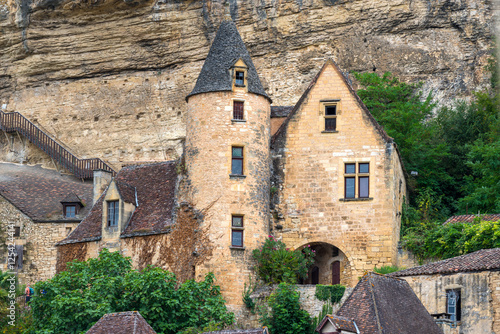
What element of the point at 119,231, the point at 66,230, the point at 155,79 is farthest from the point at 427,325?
the point at 155,79

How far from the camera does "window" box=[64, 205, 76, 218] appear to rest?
147ft

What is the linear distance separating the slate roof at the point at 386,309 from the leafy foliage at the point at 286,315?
4.85 metres

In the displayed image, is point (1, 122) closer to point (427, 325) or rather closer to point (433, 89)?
point (433, 89)

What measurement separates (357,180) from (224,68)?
21.1 feet

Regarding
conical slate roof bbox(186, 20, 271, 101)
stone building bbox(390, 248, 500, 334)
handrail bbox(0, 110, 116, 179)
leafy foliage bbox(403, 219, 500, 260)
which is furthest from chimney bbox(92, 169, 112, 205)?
stone building bbox(390, 248, 500, 334)

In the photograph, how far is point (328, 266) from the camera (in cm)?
3994

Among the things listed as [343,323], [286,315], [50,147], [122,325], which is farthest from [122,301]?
[50,147]

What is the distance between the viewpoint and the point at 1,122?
2254 inches

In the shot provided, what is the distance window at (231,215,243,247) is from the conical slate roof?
480cm

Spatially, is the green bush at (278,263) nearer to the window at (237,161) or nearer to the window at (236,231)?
the window at (236,231)

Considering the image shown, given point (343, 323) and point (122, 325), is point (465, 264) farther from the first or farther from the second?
point (122, 325)

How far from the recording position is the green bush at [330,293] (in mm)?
35594

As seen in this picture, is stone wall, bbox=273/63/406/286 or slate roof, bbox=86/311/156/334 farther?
stone wall, bbox=273/63/406/286

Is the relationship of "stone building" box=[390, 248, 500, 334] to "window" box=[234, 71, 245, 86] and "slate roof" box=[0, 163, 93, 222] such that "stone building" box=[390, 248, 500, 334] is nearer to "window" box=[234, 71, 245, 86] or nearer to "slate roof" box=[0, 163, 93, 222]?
"window" box=[234, 71, 245, 86]
